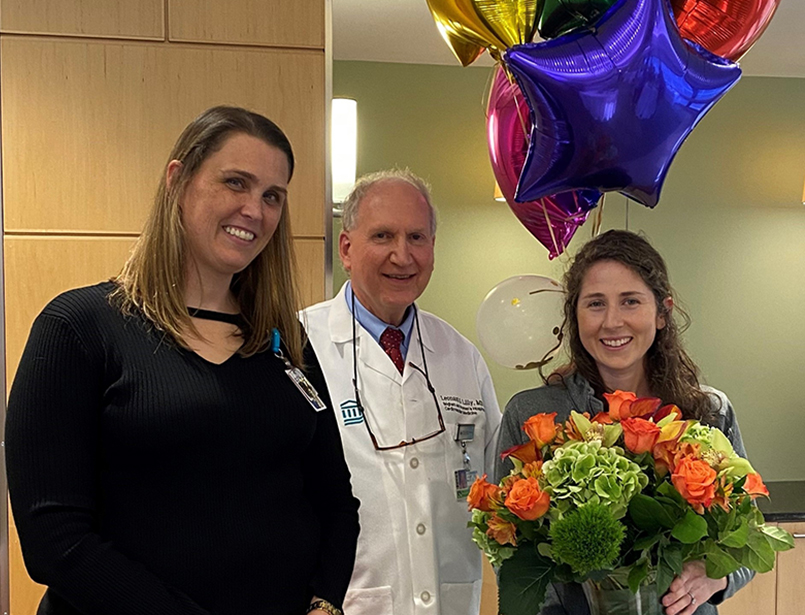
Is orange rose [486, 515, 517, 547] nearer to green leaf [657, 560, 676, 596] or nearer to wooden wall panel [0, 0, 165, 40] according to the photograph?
green leaf [657, 560, 676, 596]

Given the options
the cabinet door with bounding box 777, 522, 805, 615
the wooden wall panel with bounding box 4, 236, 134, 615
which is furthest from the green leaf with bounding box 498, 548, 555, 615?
the cabinet door with bounding box 777, 522, 805, 615

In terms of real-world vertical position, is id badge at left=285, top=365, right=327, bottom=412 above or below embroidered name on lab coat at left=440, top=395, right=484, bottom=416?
above

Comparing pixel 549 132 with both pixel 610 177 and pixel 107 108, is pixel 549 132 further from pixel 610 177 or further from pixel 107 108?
pixel 107 108

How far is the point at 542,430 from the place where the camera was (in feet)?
4.57

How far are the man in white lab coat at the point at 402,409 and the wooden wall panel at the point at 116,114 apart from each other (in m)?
0.65

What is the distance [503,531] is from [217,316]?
575 millimetres

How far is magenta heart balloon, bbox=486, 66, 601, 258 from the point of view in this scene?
2.00m

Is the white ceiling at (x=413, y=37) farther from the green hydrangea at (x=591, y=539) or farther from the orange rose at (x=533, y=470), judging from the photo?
the green hydrangea at (x=591, y=539)

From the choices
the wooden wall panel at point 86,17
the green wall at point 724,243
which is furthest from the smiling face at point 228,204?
the green wall at point 724,243

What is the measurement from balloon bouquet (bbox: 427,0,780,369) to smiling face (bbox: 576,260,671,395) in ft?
0.51

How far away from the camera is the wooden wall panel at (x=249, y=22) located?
101 inches

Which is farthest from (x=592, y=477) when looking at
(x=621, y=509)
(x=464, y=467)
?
(x=464, y=467)

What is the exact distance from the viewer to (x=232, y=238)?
1371 millimetres

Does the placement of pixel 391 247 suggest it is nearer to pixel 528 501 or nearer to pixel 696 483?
pixel 528 501
